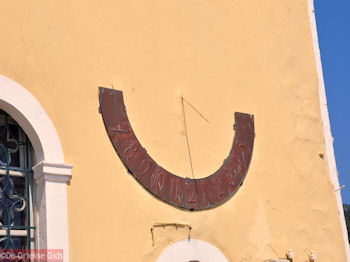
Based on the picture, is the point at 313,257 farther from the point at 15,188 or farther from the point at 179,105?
the point at 15,188

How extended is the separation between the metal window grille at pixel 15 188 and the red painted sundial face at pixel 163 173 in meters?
0.95

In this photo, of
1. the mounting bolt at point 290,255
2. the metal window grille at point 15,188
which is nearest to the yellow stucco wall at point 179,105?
the mounting bolt at point 290,255

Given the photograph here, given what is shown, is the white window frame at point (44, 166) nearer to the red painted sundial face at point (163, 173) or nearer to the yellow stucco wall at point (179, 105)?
the yellow stucco wall at point (179, 105)

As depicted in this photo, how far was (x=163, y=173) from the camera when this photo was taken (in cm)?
827

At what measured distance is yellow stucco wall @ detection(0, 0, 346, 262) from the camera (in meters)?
7.57

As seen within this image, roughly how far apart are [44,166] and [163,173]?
1.53m

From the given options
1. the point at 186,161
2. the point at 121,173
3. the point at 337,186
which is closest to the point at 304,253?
the point at 337,186

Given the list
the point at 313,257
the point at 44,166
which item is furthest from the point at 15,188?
the point at 313,257

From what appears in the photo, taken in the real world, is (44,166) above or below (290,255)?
above

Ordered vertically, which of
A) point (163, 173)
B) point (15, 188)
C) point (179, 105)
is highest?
point (179, 105)

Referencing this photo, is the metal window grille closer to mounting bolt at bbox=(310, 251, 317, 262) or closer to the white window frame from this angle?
the white window frame

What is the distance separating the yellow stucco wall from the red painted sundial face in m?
0.10

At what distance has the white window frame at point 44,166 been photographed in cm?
716

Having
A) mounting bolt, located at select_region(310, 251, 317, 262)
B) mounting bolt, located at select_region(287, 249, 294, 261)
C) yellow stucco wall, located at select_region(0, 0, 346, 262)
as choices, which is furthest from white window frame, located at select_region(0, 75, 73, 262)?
mounting bolt, located at select_region(310, 251, 317, 262)
